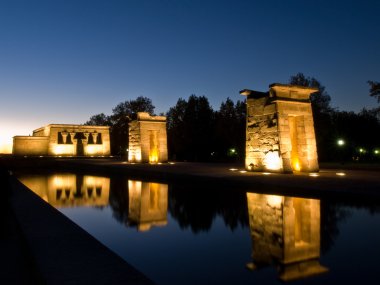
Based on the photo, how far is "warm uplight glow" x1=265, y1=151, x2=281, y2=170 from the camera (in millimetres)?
14508

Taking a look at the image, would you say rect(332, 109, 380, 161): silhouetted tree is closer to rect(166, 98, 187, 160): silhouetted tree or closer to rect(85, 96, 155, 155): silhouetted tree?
rect(166, 98, 187, 160): silhouetted tree

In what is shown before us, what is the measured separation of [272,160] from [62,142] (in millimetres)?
32072

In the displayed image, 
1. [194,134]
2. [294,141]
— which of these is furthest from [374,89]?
[194,134]

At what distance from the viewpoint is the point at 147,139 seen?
2542 centimetres

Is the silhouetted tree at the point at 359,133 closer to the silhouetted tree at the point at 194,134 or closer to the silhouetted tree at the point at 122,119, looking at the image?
the silhouetted tree at the point at 194,134

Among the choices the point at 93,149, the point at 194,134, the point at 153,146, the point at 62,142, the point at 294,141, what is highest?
the point at 194,134

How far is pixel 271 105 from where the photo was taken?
49.3ft

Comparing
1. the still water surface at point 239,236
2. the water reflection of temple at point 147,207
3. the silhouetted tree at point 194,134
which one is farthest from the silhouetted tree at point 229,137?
the still water surface at point 239,236

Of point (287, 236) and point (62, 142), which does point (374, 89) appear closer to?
point (287, 236)

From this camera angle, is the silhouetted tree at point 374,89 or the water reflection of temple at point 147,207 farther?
the silhouetted tree at point 374,89

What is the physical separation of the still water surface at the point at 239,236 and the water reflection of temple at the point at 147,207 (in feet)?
0.07

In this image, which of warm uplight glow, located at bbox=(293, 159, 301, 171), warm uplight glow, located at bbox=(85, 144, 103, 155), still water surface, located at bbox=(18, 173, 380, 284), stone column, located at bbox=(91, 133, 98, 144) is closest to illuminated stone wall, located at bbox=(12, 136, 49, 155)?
warm uplight glow, located at bbox=(85, 144, 103, 155)

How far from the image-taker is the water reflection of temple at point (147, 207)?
657cm

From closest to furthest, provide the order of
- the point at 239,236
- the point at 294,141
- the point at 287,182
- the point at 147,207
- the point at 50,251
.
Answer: the point at 50,251 → the point at 239,236 → the point at 147,207 → the point at 287,182 → the point at 294,141
